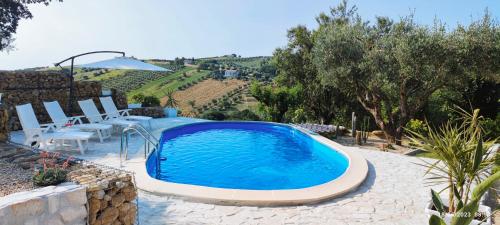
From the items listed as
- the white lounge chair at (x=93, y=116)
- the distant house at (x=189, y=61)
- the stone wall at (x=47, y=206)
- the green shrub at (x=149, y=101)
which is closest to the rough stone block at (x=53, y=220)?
the stone wall at (x=47, y=206)

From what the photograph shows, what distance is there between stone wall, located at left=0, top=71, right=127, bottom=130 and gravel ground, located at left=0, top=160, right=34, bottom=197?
22.1 ft

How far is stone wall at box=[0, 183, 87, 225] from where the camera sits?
3355 mm

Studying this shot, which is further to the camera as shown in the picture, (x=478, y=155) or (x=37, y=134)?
(x=37, y=134)

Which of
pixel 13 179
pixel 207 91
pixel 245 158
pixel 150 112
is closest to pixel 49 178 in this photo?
pixel 13 179

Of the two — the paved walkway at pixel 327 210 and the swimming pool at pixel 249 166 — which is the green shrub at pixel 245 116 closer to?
the swimming pool at pixel 249 166

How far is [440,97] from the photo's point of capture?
55.6ft

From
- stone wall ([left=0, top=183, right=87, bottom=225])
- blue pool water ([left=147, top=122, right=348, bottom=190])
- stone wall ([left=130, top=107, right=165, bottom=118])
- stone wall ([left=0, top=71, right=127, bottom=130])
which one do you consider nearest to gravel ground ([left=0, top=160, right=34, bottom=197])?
stone wall ([left=0, top=183, right=87, bottom=225])

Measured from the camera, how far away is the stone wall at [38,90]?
38.0 feet

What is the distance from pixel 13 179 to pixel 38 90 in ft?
28.8

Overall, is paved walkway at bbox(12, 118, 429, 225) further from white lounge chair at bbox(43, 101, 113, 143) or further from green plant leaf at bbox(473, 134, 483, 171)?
white lounge chair at bbox(43, 101, 113, 143)

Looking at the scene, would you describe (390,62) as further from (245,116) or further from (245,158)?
(245,116)

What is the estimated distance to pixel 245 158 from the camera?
1057 centimetres

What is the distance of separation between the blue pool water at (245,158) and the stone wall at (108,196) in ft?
12.1

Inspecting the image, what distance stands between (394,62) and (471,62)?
2.12m
